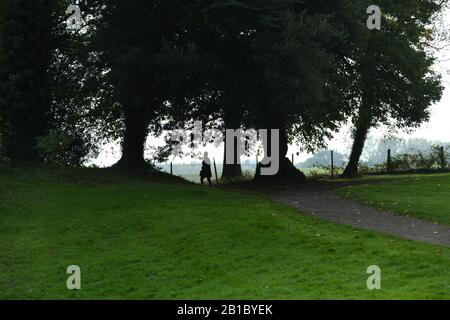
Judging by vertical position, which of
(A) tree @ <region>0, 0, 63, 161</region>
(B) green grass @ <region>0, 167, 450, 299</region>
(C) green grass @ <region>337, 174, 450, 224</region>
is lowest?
(B) green grass @ <region>0, 167, 450, 299</region>

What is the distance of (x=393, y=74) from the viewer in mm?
37000

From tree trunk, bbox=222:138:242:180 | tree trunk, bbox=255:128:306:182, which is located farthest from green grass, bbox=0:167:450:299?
tree trunk, bbox=222:138:242:180

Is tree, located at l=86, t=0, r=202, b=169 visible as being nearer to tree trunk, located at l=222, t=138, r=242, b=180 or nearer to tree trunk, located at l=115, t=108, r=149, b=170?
tree trunk, located at l=115, t=108, r=149, b=170

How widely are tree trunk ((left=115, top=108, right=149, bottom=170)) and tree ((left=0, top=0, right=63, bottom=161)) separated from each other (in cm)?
450

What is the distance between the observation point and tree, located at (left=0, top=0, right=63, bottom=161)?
31.9 meters

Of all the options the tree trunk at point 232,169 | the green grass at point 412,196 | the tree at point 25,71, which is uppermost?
the tree at point 25,71

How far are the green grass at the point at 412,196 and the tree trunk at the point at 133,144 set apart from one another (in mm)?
11963

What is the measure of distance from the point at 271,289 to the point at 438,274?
3.46m

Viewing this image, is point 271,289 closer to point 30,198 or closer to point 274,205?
point 274,205

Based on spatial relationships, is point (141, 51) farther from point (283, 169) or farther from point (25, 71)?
point (283, 169)

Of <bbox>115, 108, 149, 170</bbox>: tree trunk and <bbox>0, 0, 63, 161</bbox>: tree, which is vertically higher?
<bbox>0, 0, 63, 161</bbox>: tree

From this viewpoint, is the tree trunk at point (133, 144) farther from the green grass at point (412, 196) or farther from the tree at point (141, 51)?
the green grass at point (412, 196)

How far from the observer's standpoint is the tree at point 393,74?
1417 inches

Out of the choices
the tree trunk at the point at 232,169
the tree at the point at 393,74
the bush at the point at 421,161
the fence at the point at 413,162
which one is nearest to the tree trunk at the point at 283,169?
the tree at the point at 393,74
